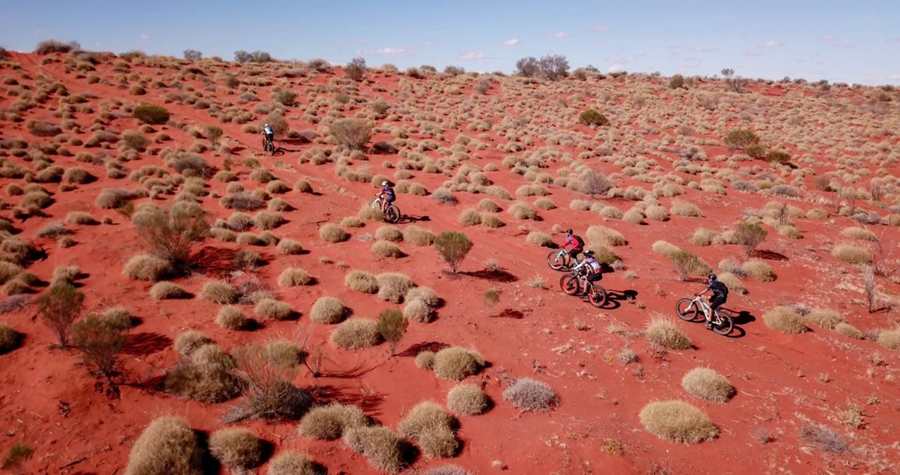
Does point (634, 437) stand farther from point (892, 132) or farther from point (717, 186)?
point (892, 132)

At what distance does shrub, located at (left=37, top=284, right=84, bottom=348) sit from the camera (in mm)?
8008

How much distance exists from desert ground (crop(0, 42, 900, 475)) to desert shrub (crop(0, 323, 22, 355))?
4 cm

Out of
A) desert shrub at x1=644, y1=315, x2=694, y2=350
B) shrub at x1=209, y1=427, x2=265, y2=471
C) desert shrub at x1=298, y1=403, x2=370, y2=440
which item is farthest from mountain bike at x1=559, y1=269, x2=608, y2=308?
shrub at x1=209, y1=427, x2=265, y2=471

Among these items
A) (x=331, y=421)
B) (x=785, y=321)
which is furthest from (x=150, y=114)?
(x=785, y=321)

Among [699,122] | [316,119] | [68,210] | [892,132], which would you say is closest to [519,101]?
[699,122]

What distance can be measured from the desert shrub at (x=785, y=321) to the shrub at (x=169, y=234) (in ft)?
54.5

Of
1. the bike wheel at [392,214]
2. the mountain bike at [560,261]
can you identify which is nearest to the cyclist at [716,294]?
the mountain bike at [560,261]

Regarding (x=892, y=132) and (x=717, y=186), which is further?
(x=892, y=132)

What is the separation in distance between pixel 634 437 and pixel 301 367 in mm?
6606

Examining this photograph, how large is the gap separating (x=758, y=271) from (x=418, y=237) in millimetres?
11853

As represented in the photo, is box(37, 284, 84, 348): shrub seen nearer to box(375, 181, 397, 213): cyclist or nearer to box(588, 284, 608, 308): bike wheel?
box(375, 181, 397, 213): cyclist

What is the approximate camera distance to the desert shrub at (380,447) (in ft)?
21.8

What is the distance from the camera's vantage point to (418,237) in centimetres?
1580

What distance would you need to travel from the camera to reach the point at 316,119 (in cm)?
3497
